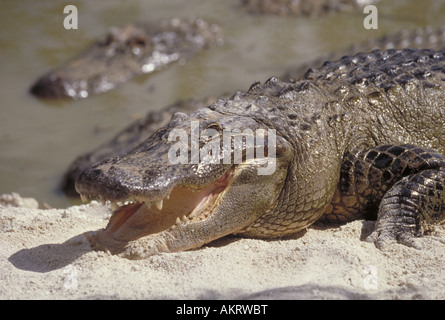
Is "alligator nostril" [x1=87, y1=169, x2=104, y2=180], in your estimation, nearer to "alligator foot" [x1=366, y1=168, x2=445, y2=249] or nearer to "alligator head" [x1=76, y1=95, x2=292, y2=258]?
"alligator head" [x1=76, y1=95, x2=292, y2=258]

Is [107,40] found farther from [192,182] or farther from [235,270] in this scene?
[235,270]

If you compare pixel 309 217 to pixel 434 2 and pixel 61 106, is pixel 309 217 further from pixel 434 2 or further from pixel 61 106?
pixel 434 2

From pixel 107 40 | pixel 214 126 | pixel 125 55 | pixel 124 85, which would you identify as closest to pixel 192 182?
pixel 214 126

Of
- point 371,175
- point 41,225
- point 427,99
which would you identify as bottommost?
point 41,225

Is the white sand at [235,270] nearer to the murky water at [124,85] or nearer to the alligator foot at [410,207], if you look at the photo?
the alligator foot at [410,207]

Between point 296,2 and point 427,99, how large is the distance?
24.7 ft

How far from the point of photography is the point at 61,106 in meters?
9.07

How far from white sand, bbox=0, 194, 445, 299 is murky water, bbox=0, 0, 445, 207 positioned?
2.87m

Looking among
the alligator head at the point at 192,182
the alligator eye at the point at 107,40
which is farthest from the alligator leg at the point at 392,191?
the alligator eye at the point at 107,40

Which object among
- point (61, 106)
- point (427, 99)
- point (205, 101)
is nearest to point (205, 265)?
point (427, 99)

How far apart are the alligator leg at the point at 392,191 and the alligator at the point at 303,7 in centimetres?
780

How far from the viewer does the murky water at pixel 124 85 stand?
25.9ft

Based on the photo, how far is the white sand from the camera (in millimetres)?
3363

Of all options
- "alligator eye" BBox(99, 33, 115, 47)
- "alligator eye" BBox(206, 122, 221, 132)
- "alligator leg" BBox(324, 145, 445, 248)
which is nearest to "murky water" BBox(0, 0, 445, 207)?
"alligator eye" BBox(99, 33, 115, 47)
